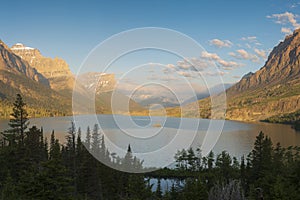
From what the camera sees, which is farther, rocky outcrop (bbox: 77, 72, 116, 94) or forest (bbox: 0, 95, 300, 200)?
forest (bbox: 0, 95, 300, 200)

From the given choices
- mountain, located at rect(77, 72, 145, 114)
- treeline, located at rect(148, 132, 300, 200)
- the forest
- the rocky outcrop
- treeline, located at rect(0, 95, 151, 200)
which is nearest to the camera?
mountain, located at rect(77, 72, 145, 114)

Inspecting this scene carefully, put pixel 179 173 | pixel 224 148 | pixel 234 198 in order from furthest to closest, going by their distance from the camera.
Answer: pixel 224 148, pixel 179 173, pixel 234 198

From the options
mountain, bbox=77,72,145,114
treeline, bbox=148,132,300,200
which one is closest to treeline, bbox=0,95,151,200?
treeline, bbox=148,132,300,200

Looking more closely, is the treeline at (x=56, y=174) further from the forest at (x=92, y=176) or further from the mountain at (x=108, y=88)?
the mountain at (x=108, y=88)

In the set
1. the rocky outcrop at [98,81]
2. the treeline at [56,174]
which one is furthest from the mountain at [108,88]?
the treeline at [56,174]

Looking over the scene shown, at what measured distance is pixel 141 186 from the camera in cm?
3353

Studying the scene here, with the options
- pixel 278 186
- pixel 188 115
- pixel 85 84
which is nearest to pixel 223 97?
pixel 188 115

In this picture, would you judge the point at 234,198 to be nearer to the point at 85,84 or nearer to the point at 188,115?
the point at 188,115

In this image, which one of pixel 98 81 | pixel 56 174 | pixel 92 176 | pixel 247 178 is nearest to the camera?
pixel 98 81

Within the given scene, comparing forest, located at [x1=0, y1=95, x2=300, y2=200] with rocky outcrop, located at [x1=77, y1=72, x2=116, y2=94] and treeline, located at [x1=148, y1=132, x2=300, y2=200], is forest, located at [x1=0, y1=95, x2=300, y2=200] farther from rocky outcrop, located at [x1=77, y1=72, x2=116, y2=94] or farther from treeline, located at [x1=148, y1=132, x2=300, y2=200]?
rocky outcrop, located at [x1=77, y1=72, x2=116, y2=94]

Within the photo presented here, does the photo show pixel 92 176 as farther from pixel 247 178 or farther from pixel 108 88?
pixel 108 88

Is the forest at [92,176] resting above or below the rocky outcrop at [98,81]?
below

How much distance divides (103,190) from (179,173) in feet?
99.6

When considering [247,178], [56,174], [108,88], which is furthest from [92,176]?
[108,88]
